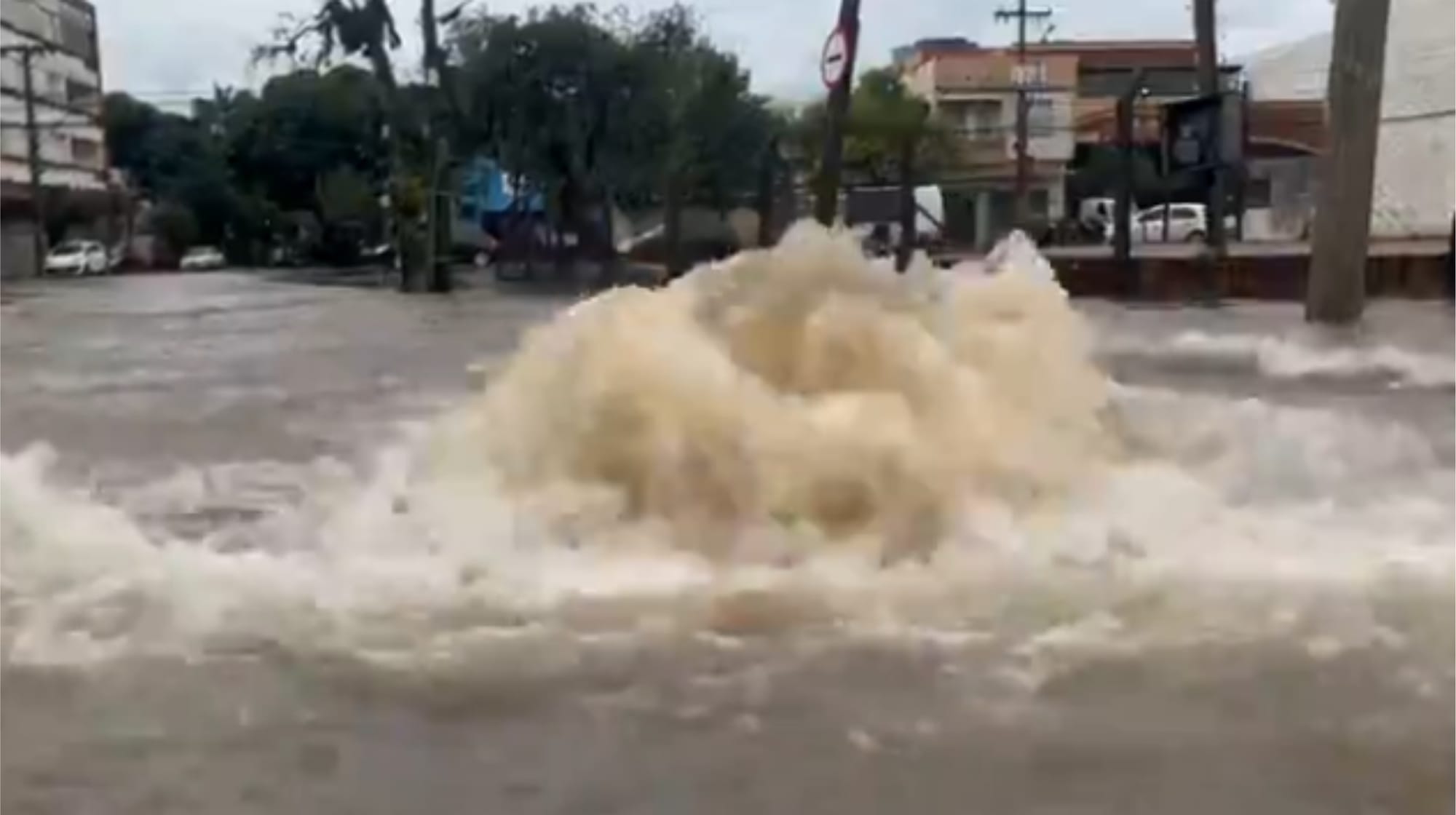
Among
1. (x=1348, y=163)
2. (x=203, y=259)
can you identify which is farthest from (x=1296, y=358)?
(x=203, y=259)

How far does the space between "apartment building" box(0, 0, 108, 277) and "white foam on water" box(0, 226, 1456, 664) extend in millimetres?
55520

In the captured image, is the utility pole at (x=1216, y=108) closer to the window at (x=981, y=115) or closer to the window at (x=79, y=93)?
the window at (x=981, y=115)

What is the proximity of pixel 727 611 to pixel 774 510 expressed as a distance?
0.94 meters

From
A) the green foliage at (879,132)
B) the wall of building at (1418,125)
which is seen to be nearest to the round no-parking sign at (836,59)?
the wall of building at (1418,125)

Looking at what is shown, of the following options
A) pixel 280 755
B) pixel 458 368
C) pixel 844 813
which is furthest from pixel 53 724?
pixel 458 368

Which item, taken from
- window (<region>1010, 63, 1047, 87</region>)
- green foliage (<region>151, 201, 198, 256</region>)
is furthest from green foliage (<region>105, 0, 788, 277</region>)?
green foliage (<region>151, 201, 198, 256</region>)

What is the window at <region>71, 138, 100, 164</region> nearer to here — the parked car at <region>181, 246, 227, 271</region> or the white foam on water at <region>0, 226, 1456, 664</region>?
the parked car at <region>181, 246, 227, 271</region>

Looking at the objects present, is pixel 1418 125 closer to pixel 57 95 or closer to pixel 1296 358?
pixel 1296 358

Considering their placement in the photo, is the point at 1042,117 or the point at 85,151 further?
the point at 85,151

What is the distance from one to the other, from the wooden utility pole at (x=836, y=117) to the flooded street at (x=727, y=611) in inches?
597

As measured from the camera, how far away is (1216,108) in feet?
82.3

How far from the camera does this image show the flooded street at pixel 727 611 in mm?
→ 4094

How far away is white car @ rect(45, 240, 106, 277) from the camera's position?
62.4 m

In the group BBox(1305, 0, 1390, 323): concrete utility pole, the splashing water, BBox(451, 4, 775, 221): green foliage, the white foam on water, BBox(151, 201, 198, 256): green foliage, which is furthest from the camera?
BBox(151, 201, 198, 256): green foliage
